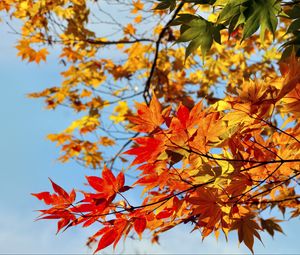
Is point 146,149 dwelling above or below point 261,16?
below

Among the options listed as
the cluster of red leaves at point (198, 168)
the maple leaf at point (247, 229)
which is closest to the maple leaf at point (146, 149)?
the cluster of red leaves at point (198, 168)

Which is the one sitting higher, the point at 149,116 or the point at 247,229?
the point at 149,116

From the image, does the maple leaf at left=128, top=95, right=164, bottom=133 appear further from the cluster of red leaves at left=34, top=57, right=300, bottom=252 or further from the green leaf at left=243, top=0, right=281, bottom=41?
the green leaf at left=243, top=0, right=281, bottom=41

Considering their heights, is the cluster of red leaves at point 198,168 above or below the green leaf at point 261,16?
below

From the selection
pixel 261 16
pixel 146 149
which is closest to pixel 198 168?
pixel 146 149

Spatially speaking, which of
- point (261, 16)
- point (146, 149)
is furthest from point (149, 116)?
point (261, 16)

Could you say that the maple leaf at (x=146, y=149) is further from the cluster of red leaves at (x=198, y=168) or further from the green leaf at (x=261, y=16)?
the green leaf at (x=261, y=16)

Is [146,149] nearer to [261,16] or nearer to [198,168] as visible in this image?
[198,168]

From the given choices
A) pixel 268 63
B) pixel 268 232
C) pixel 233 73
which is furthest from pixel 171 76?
pixel 268 232

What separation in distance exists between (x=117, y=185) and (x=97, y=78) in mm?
4118

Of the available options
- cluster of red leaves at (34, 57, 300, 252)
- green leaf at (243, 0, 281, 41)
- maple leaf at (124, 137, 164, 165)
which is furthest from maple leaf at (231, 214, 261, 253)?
green leaf at (243, 0, 281, 41)

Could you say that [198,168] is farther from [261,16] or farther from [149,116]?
[261,16]

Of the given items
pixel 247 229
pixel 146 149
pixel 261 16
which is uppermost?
pixel 261 16

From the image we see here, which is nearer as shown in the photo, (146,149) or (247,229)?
(146,149)
